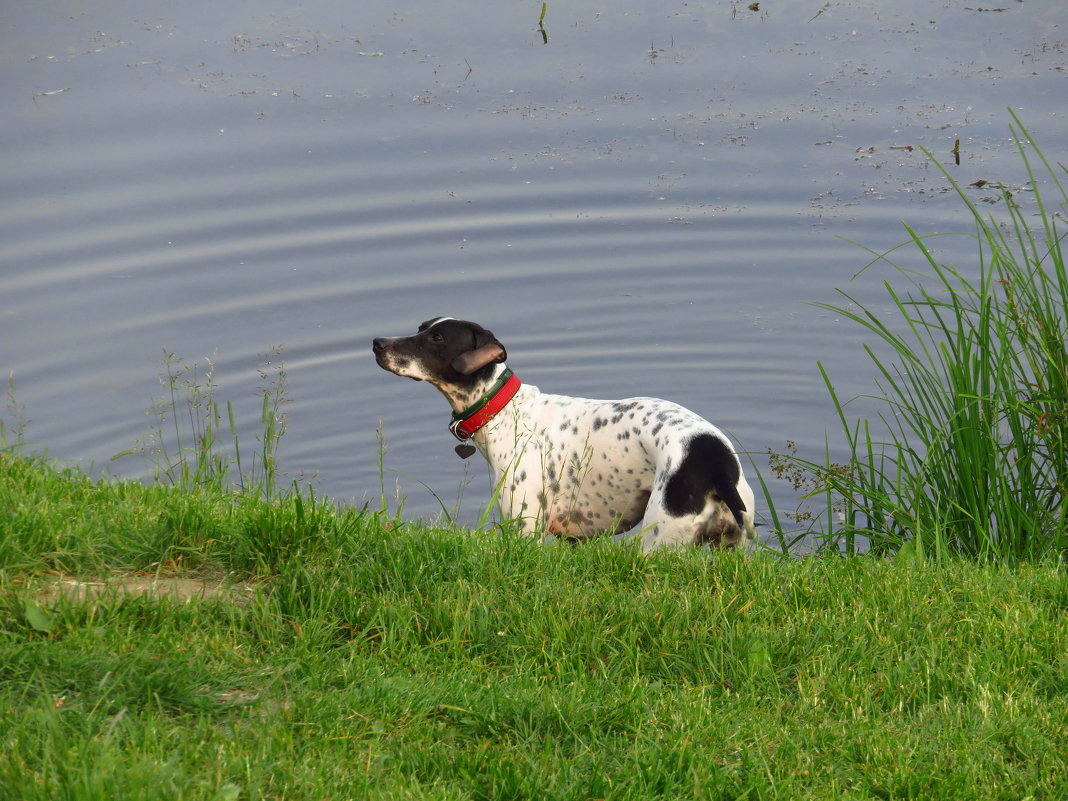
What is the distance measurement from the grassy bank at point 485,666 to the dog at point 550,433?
1.55m

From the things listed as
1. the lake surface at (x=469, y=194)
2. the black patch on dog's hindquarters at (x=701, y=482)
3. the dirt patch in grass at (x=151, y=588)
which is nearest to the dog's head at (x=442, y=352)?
the lake surface at (x=469, y=194)

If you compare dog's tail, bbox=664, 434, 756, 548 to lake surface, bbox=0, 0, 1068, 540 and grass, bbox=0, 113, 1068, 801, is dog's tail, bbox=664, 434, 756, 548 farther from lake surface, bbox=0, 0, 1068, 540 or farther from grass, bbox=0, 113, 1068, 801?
lake surface, bbox=0, 0, 1068, 540

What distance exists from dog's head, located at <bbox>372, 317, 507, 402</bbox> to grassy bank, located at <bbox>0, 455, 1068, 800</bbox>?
1.92 metres

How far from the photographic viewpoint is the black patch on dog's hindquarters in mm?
6492

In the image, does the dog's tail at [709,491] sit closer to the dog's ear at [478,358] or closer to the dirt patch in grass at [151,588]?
the dog's ear at [478,358]

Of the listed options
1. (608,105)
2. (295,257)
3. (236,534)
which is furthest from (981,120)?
(236,534)

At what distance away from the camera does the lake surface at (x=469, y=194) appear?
1041 centimetres

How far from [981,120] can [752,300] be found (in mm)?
4866

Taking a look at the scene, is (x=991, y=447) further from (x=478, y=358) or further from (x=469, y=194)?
(x=469, y=194)

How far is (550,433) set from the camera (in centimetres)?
731

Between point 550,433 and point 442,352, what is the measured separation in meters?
0.76

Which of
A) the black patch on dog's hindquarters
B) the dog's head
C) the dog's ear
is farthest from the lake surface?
the black patch on dog's hindquarters

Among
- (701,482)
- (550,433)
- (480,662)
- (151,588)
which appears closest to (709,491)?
(701,482)

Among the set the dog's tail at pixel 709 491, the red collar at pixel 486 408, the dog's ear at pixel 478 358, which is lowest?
the dog's tail at pixel 709 491
